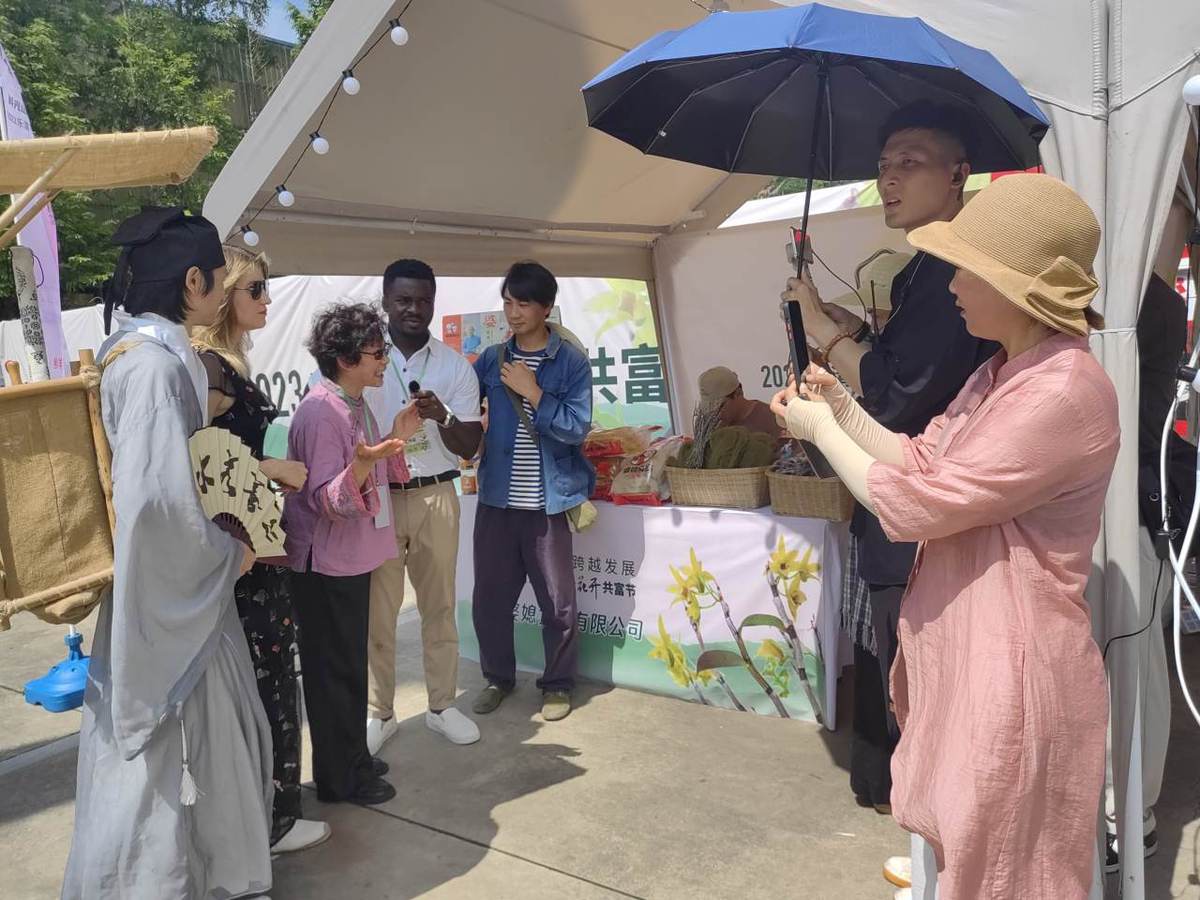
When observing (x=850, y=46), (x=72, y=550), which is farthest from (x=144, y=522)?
(x=850, y=46)

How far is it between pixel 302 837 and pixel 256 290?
5.70ft

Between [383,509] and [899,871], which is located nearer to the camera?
[899,871]

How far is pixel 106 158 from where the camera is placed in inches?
92.7

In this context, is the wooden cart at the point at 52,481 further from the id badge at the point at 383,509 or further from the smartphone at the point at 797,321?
the smartphone at the point at 797,321

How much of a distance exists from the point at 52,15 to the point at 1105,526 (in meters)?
25.6

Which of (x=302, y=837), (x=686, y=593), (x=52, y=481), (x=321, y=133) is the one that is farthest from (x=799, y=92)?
(x=302, y=837)

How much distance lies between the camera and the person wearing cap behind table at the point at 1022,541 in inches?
60.0

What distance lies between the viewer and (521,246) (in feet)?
16.9

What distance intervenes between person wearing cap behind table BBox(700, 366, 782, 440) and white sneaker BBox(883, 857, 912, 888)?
2111 millimetres

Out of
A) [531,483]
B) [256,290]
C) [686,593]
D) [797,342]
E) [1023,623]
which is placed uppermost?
[256,290]

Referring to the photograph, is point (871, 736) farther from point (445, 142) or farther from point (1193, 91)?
point (445, 142)

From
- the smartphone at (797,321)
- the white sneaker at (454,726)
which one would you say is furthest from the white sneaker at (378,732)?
the smartphone at (797,321)

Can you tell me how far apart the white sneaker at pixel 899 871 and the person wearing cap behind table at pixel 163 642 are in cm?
176

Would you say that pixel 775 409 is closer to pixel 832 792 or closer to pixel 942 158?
pixel 942 158
